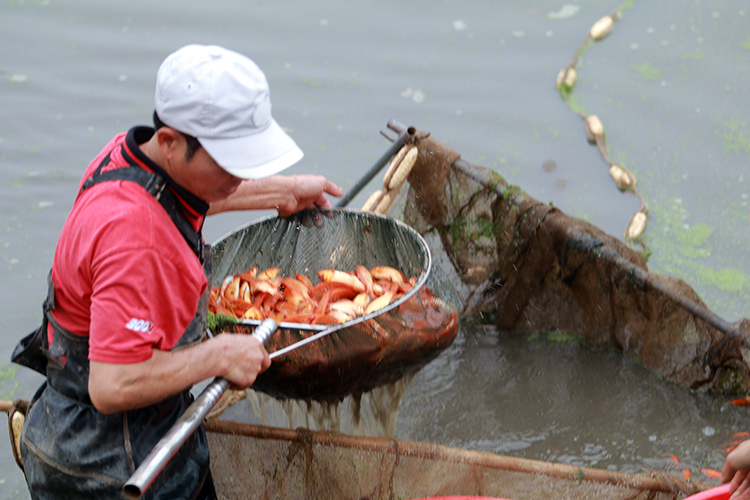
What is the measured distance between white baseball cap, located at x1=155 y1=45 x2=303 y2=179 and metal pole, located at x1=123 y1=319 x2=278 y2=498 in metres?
0.46

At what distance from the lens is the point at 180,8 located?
17.8 ft

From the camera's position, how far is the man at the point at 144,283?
4.14 feet

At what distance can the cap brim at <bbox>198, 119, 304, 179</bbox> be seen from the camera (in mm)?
1309

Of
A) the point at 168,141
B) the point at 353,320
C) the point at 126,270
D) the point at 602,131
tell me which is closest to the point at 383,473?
the point at 353,320

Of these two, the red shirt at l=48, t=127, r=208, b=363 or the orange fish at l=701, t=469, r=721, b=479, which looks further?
the orange fish at l=701, t=469, r=721, b=479

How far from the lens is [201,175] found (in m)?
1.38

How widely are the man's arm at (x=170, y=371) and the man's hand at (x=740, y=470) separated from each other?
3.69 feet

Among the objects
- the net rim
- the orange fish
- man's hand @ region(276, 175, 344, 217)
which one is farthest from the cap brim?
the orange fish

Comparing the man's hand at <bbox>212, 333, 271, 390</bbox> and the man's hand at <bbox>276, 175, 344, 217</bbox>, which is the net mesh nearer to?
the man's hand at <bbox>212, 333, 271, 390</bbox>

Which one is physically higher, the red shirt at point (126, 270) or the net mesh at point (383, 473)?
the red shirt at point (126, 270)

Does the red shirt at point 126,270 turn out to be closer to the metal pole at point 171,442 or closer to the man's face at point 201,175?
the man's face at point 201,175

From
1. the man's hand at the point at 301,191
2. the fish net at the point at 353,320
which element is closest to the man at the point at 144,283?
the fish net at the point at 353,320

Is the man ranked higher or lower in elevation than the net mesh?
higher

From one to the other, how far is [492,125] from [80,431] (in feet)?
12.0
